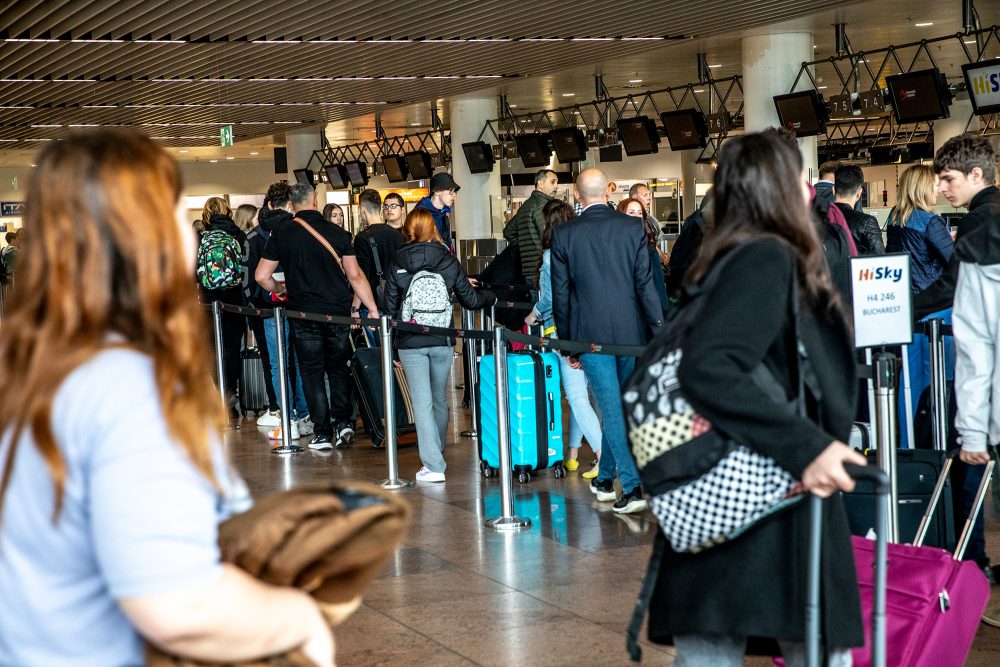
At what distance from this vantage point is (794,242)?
83.1 inches

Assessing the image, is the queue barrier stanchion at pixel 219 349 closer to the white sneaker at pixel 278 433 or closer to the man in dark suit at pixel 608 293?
the white sneaker at pixel 278 433

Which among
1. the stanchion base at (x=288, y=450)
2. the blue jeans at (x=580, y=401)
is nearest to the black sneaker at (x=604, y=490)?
the blue jeans at (x=580, y=401)

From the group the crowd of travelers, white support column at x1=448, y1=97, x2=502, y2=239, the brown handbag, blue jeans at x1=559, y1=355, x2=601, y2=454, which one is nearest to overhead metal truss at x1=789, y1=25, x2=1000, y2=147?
white support column at x1=448, y1=97, x2=502, y2=239

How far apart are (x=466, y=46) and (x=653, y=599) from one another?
1217 centimetres

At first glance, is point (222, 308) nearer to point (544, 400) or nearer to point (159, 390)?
point (544, 400)

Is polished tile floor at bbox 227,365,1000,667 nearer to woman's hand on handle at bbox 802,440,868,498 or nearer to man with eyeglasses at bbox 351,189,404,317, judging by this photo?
woman's hand on handle at bbox 802,440,868,498

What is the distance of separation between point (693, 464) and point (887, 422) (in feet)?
5.64

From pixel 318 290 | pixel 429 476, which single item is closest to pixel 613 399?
pixel 429 476

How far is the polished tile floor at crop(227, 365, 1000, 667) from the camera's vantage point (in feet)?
12.7

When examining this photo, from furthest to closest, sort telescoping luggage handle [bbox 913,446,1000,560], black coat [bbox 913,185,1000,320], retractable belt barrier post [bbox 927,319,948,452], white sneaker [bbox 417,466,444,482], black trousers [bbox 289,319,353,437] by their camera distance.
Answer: black trousers [bbox 289,319,353,437] < white sneaker [bbox 417,466,444,482] < retractable belt barrier post [bbox 927,319,948,452] < black coat [bbox 913,185,1000,320] < telescoping luggage handle [bbox 913,446,1000,560]

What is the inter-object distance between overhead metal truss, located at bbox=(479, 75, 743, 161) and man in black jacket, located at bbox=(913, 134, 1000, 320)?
39.6 feet

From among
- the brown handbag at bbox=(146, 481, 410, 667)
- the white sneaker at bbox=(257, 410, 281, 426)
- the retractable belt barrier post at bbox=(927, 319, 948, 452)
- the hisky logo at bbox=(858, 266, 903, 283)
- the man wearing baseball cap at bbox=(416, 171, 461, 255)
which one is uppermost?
the man wearing baseball cap at bbox=(416, 171, 461, 255)

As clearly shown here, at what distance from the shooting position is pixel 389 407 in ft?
21.9

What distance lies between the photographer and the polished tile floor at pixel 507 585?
3875 millimetres
